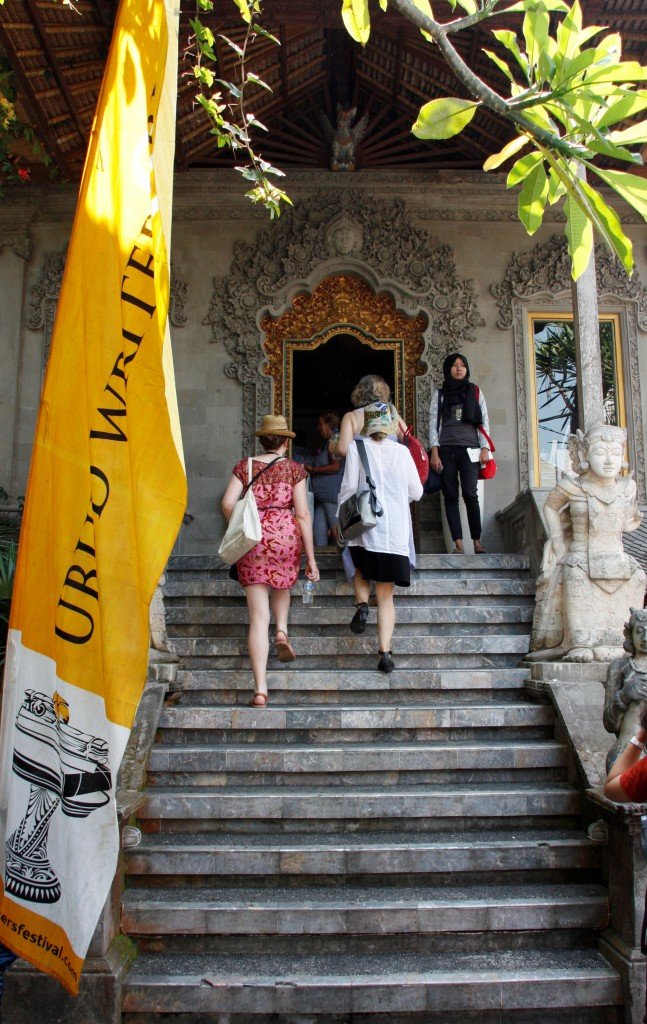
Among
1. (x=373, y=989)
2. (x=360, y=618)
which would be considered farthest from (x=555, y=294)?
(x=373, y=989)

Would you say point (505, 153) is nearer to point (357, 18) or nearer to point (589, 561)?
point (357, 18)

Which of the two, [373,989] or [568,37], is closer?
[568,37]

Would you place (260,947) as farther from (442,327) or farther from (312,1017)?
(442,327)

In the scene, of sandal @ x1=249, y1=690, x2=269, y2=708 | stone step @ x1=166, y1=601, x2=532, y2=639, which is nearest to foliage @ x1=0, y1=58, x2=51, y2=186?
stone step @ x1=166, y1=601, x2=532, y2=639

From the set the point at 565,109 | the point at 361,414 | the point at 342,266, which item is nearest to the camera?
the point at 565,109

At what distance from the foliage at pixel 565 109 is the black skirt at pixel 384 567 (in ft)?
10.4

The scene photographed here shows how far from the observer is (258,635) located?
5.16 m

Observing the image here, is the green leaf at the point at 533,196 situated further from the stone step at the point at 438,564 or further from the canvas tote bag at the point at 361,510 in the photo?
the stone step at the point at 438,564

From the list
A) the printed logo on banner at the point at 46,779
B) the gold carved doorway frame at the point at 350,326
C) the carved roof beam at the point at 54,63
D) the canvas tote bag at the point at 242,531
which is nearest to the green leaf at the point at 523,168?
the printed logo on banner at the point at 46,779

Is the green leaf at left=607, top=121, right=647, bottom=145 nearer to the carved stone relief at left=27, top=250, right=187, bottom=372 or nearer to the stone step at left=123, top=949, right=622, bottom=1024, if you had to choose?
the stone step at left=123, top=949, right=622, bottom=1024

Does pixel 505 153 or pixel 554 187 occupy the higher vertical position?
pixel 505 153

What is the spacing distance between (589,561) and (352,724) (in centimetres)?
185

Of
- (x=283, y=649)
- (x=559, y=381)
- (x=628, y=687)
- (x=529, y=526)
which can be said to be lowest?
(x=628, y=687)

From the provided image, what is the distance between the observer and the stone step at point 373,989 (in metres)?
3.57
